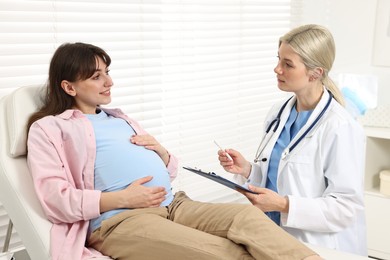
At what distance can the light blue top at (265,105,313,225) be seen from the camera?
2074 millimetres

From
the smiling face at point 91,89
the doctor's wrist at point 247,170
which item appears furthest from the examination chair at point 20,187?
the doctor's wrist at point 247,170

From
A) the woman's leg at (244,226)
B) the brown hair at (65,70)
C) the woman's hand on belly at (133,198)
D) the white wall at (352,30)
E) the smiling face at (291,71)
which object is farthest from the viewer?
the white wall at (352,30)

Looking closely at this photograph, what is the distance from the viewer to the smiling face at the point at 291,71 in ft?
6.54

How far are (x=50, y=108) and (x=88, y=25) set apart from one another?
58 cm

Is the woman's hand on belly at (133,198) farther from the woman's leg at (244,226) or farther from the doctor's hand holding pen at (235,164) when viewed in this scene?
the doctor's hand holding pen at (235,164)

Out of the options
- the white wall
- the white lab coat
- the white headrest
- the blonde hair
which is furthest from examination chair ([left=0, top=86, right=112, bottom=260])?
the white wall

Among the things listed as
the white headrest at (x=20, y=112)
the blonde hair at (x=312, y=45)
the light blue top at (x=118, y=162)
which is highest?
the blonde hair at (x=312, y=45)

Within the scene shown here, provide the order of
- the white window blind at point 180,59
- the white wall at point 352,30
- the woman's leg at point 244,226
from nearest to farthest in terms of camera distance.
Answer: the woman's leg at point 244,226, the white window blind at point 180,59, the white wall at point 352,30

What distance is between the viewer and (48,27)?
2203 millimetres

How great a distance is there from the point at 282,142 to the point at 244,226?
61 cm

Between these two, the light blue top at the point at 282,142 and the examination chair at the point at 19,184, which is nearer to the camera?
the examination chair at the point at 19,184

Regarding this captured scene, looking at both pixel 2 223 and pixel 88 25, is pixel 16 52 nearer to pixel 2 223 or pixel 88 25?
pixel 88 25

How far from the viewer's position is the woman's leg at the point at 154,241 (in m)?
1.53

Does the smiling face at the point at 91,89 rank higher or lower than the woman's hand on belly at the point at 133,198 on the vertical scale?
higher
